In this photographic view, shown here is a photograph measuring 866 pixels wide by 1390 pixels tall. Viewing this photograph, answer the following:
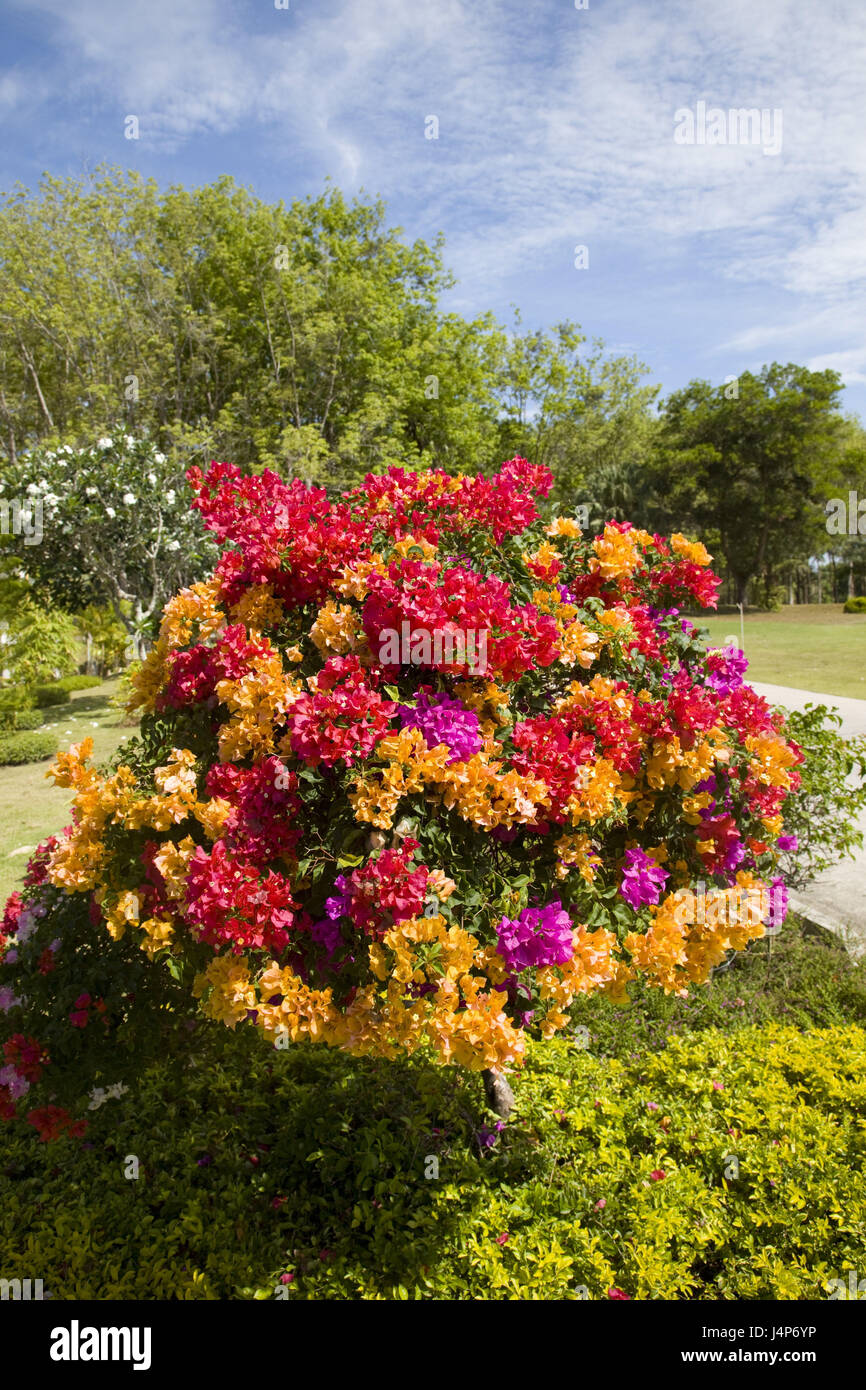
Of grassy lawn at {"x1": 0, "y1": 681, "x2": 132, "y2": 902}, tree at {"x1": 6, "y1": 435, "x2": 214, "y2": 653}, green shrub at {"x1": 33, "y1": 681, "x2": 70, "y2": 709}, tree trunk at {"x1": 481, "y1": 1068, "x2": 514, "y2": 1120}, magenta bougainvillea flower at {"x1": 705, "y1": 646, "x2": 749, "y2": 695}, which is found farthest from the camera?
green shrub at {"x1": 33, "y1": 681, "x2": 70, "y2": 709}

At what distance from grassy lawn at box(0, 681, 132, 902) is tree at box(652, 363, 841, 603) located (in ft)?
90.9

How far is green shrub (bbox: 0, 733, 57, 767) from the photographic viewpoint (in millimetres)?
10539

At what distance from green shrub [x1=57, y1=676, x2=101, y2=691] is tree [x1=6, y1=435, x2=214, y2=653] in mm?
2796

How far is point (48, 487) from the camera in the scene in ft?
39.8

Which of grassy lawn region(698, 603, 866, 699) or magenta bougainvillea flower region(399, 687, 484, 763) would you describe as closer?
magenta bougainvillea flower region(399, 687, 484, 763)

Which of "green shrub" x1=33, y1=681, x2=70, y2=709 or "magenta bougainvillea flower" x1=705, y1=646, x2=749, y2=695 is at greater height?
"magenta bougainvillea flower" x1=705, y1=646, x2=749, y2=695

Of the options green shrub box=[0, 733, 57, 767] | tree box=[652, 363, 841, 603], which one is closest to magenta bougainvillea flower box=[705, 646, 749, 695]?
green shrub box=[0, 733, 57, 767]

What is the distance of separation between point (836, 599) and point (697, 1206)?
2107 inches

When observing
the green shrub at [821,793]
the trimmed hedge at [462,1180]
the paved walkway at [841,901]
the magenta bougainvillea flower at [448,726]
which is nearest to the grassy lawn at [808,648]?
the green shrub at [821,793]

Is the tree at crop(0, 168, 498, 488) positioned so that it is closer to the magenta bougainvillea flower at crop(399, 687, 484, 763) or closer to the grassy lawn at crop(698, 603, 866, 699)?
the grassy lawn at crop(698, 603, 866, 699)

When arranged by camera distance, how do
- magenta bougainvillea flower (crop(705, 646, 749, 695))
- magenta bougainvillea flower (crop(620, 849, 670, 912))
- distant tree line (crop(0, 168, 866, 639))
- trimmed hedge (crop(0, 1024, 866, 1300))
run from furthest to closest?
distant tree line (crop(0, 168, 866, 639)), magenta bougainvillea flower (crop(705, 646, 749, 695)), trimmed hedge (crop(0, 1024, 866, 1300)), magenta bougainvillea flower (crop(620, 849, 670, 912))

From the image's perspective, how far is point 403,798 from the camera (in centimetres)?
207

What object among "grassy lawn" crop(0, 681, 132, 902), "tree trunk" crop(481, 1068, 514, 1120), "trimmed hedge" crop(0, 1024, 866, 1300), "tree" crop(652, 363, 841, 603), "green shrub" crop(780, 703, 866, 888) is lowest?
"trimmed hedge" crop(0, 1024, 866, 1300)
